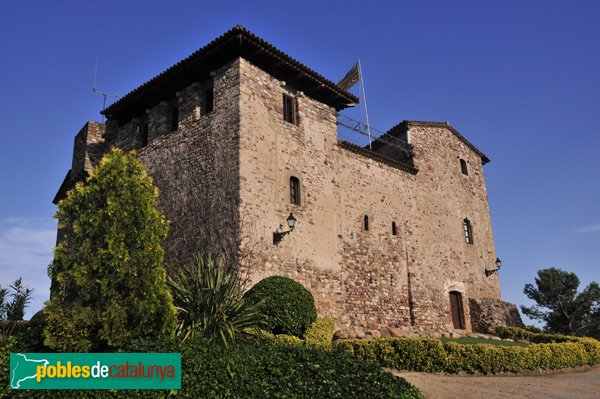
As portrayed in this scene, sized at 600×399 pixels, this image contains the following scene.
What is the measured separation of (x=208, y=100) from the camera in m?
16.8

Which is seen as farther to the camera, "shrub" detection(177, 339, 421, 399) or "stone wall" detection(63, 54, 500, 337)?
"stone wall" detection(63, 54, 500, 337)

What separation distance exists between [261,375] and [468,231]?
1921 centimetres

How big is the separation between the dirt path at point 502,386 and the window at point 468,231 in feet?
36.0

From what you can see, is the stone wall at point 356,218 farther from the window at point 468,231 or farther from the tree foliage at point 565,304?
the tree foliage at point 565,304

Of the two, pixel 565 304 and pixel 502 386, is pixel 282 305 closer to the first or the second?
pixel 502 386

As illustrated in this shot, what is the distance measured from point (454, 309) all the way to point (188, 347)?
57.0 ft

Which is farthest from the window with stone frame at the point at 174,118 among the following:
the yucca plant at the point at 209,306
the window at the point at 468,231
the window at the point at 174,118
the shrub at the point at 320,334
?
the window at the point at 468,231

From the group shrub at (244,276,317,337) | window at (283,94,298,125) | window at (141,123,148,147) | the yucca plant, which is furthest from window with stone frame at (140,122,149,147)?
the yucca plant

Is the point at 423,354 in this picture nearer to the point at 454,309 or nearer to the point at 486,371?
the point at 486,371

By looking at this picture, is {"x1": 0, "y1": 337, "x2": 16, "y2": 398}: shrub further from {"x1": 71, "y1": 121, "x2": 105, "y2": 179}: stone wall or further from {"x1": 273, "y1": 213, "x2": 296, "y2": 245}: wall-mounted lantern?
{"x1": 71, "y1": 121, "x2": 105, "y2": 179}: stone wall

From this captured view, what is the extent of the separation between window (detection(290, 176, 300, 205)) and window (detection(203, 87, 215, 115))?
377 cm

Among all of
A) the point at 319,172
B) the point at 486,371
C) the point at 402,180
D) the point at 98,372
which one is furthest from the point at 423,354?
the point at 402,180

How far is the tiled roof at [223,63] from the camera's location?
50.8 feet

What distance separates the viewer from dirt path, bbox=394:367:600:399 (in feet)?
34.8
